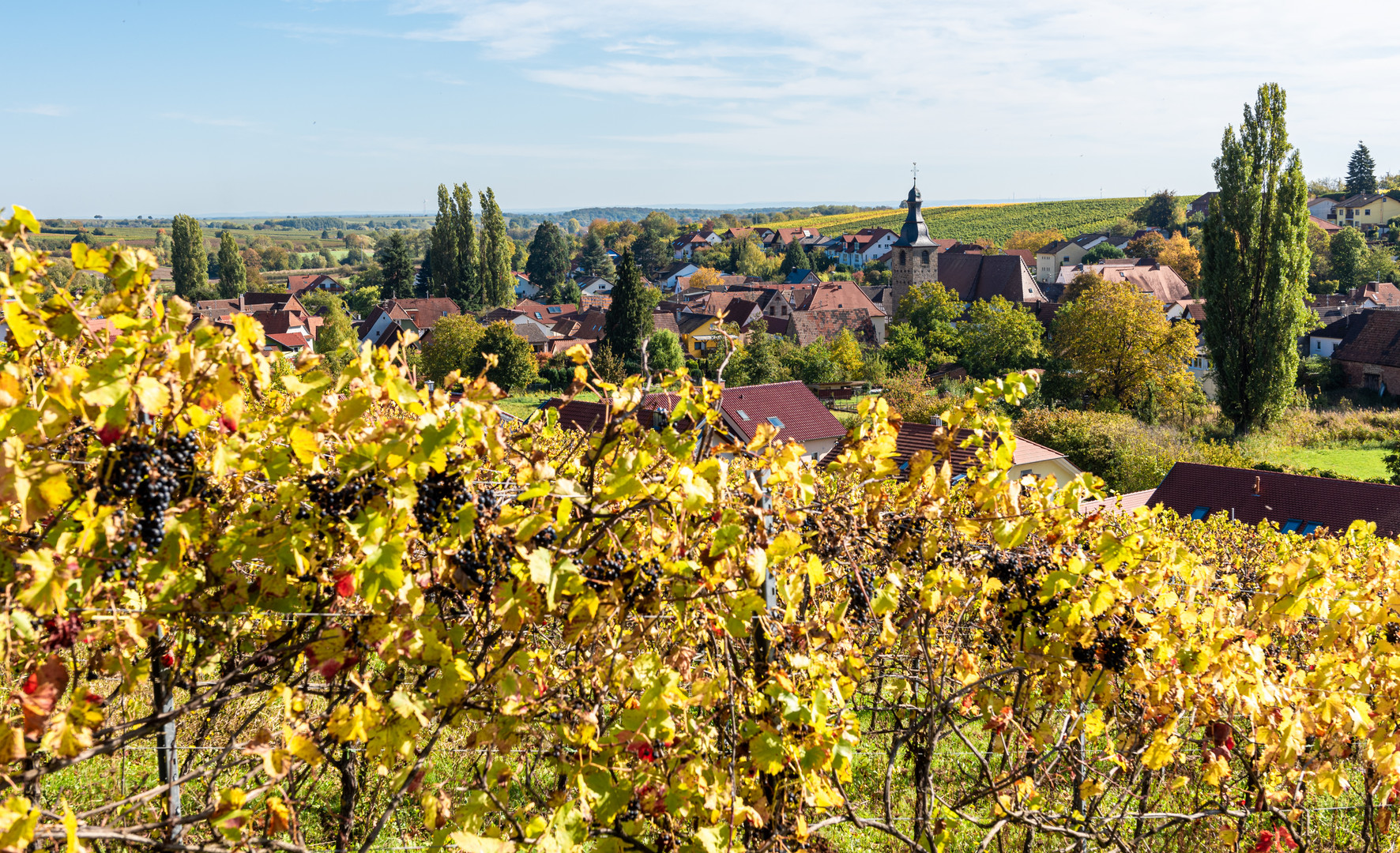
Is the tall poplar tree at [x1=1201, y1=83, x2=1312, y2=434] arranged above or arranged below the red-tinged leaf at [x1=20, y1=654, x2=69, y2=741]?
above

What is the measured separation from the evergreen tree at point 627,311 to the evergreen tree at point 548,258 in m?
49.1

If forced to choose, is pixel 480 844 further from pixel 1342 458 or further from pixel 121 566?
pixel 1342 458

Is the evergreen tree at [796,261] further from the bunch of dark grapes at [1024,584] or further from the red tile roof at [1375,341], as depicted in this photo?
the bunch of dark grapes at [1024,584]

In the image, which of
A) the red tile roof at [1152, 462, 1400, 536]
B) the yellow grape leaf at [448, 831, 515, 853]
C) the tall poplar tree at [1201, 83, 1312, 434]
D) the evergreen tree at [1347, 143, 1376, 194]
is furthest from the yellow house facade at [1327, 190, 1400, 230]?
the yellow grape leaf at [448, 831, 515, 853]

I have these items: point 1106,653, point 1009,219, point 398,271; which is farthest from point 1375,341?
point 1009,219

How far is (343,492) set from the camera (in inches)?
78.1

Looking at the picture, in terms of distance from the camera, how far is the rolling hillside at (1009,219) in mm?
95562

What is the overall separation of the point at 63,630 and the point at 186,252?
63695 millimetres

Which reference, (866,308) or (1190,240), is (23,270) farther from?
→ (1190,240)

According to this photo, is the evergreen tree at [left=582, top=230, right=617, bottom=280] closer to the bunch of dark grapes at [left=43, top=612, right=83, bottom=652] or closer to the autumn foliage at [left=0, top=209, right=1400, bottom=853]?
the autumn foliage at [left=0, top=209, right=1400, bottom=853]

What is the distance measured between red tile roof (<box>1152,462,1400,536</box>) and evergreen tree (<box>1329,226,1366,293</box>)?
4996 cm

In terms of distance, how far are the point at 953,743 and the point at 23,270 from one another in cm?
613

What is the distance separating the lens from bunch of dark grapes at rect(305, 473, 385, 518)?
198cm

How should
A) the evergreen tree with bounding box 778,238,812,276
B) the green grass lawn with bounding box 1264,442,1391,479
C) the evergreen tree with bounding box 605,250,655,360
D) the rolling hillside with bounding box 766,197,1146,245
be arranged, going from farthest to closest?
the rolling hillside with bounding box 766,197,1146,245
the evergreen tree with bounding box 778,238,812,276
the evergreen tree with bounding box 605,250,655,360
the green grass lawn with bounding box 1264,442,1391,479
